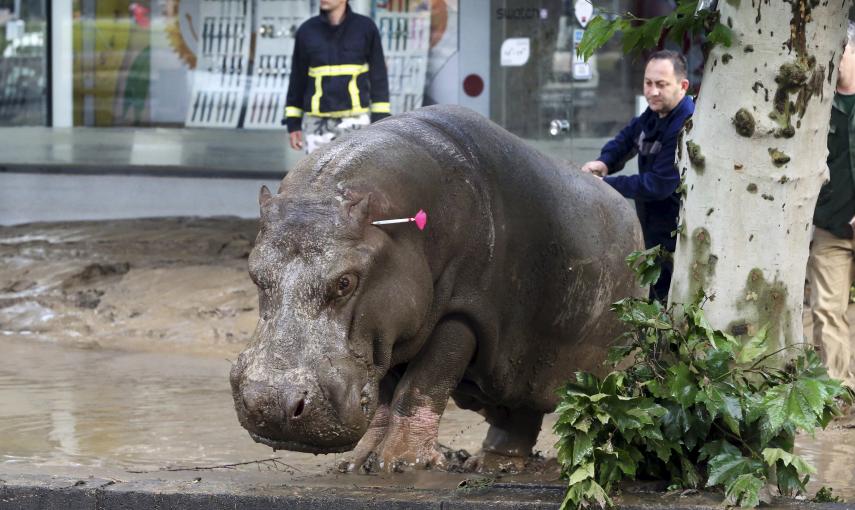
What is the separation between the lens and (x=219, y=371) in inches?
353

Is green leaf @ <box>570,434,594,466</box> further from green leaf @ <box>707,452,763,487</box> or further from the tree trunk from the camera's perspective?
the tree trunk

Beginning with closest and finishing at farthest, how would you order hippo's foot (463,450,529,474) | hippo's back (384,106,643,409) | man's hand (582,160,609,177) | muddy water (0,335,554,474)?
hippo's back (384,106,643,409)
hippo's foot (463,450,529,474)
muddy water (0,335,554,474)
man's hand (582,160,609,177)

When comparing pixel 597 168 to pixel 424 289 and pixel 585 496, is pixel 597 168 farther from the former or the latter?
pixel 585 496

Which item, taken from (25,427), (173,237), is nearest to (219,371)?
(25,427)

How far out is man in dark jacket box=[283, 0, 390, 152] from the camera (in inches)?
383

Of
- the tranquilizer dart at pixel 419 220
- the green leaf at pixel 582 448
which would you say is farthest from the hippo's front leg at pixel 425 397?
the green leaf at pixel 582 448

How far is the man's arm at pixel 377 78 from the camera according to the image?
385 inches

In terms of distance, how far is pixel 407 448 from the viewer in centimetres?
542

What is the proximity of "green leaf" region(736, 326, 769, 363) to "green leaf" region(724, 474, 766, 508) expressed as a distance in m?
0.38

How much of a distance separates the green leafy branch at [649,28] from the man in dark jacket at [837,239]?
2.54 meters

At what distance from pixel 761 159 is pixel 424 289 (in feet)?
3.87

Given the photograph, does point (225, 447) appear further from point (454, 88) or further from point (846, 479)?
point (454, 88)

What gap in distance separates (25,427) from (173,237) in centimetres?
449

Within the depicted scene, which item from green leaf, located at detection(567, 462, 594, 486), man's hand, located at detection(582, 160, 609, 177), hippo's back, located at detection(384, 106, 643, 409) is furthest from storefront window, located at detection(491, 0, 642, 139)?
green leaf, located at detection(567, 462, 594, 486)
